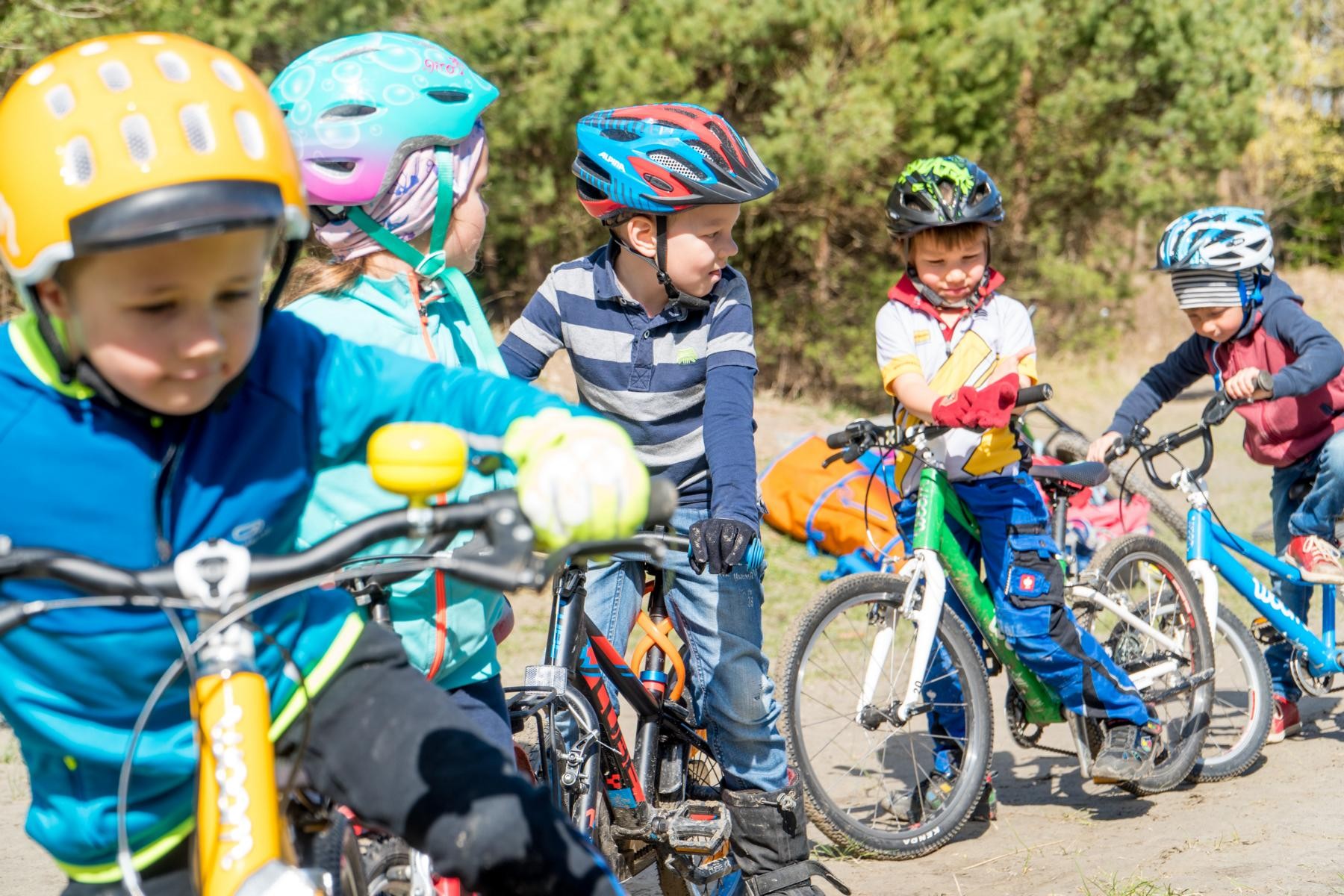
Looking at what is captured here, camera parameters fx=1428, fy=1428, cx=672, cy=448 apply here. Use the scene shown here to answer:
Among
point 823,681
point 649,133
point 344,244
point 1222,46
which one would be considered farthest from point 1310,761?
point 1222,46

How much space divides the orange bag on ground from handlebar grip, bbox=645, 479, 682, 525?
6546mm

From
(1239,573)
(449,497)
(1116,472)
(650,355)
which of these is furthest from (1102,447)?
(449,497)

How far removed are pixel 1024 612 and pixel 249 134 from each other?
3488mm

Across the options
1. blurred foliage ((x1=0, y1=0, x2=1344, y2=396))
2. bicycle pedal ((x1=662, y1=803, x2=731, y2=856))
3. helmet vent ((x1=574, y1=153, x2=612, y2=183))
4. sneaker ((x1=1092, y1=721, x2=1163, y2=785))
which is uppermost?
blurred foliage ((x1=0, y1=0, x2=1344, y2=396))

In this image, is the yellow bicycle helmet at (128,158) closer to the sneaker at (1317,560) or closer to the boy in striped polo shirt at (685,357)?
the boy in striped polo shirt at (685,357)

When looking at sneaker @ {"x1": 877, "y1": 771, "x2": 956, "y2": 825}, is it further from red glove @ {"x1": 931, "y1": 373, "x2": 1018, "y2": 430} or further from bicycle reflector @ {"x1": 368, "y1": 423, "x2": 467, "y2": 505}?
bicycle reflector @ {"x1": 368, "y1": 423, "x2": 467, "y2": 505}

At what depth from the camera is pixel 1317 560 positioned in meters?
5.73

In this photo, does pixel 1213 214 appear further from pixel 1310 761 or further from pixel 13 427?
pixel 13 427

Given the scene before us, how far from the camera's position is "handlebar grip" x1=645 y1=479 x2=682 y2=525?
5.55ft

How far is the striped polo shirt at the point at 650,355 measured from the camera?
3709 mm

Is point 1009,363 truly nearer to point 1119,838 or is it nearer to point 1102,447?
point 1102,447

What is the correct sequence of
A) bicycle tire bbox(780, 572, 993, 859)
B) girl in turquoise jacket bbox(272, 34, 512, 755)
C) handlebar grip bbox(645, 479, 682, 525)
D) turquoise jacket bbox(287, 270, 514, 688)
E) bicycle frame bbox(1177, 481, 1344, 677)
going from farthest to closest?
bicycle frame bbox(1177, 481, 1344, 677) < bicycle tire bbox(780, 572, 993, 859) < girl in turquoise jacket bbox(272, 34, 512, 755) < turquoise jacket bbox(287, 270, 514, 688) < handlebar grip bbox(645, 479, 682, 525)

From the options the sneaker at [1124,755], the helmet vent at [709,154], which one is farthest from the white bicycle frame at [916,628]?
the helmet vent at [709,154]

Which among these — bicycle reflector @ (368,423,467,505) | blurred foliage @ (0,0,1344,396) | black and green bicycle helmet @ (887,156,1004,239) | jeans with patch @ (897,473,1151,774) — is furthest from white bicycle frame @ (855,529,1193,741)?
blurred foliage @ (0,0,1344,396)
